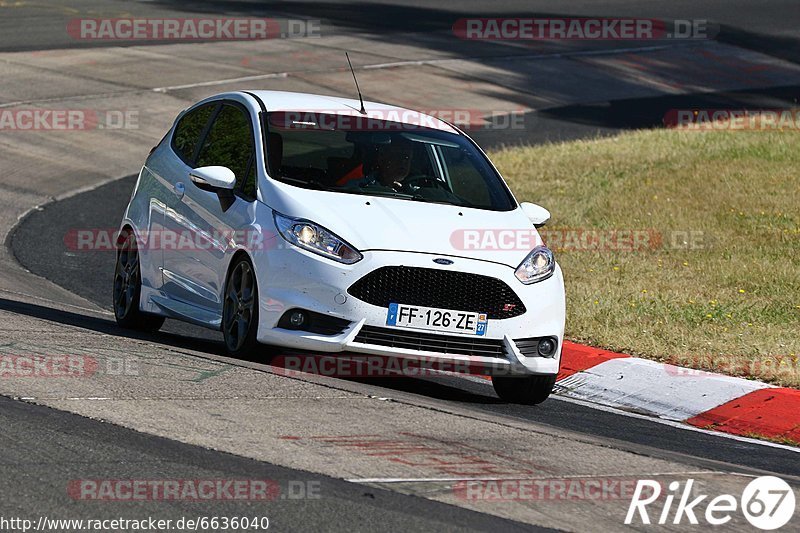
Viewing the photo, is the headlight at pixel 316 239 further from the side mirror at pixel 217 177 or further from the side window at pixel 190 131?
the side window at pixel 190 131

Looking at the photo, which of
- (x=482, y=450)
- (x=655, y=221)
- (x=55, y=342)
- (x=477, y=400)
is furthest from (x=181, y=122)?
(x=655, y=221)

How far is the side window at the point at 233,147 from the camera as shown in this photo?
954 centimetres

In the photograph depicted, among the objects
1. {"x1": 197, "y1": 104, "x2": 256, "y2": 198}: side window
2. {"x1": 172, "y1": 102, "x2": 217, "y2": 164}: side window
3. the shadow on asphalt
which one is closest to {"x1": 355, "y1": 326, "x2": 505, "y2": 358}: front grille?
the shadow on asphalt

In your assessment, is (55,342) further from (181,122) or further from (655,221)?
(655,221)

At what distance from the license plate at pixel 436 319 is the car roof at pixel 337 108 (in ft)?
6.47

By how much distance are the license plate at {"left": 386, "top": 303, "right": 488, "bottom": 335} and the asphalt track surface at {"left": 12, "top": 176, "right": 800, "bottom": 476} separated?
17.8 inches

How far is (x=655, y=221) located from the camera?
15805mm

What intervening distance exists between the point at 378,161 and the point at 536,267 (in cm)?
131

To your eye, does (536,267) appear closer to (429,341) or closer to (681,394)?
(429,341)

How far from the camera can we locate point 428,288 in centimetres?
860

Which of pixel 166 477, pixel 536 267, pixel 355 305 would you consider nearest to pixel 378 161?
pixel 536 267

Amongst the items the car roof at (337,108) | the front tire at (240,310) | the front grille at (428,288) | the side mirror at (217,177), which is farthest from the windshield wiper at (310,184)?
the front grille at (428,288)

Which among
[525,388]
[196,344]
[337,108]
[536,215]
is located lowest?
[196,344]

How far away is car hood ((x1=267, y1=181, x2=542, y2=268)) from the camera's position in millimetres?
8656
